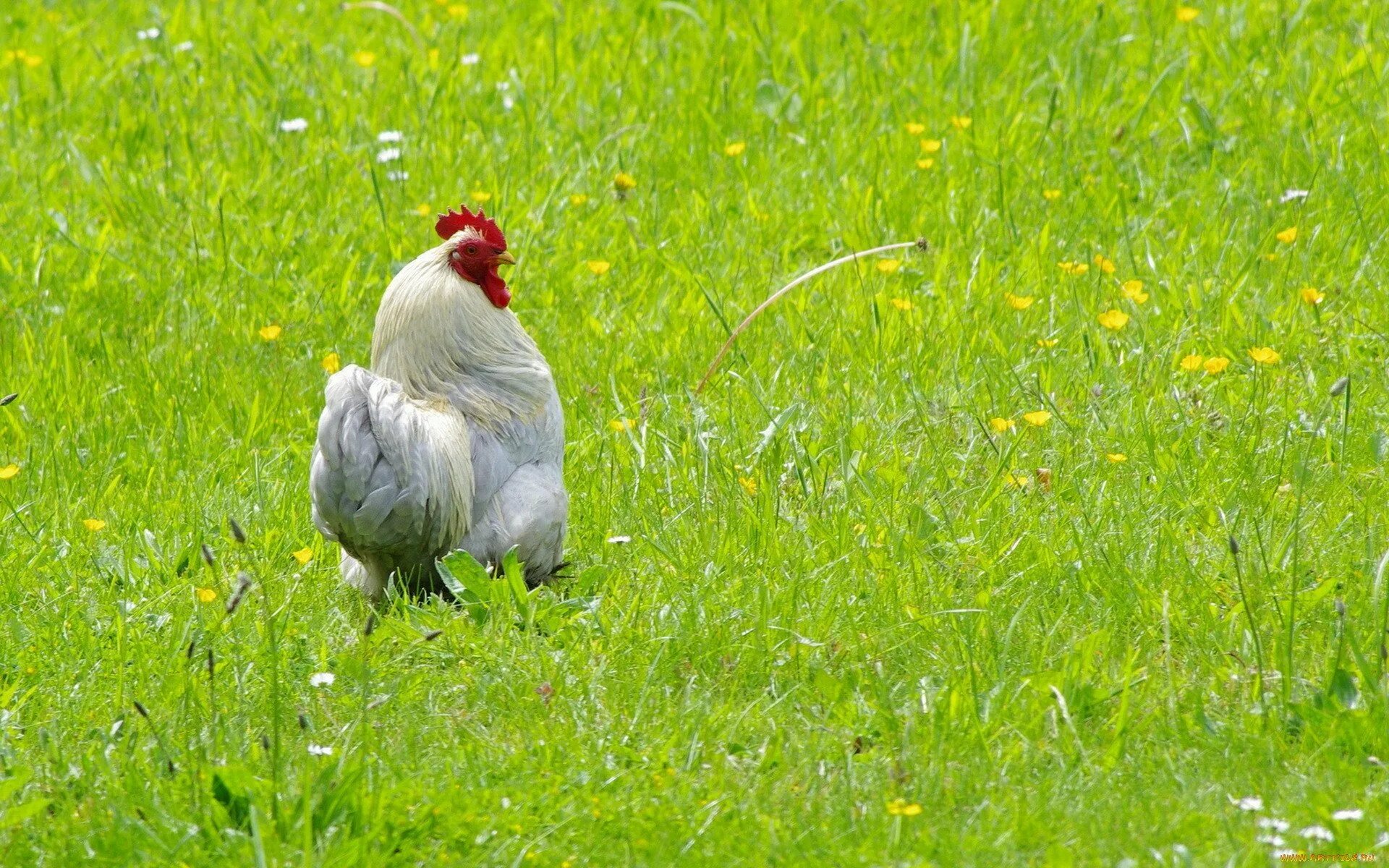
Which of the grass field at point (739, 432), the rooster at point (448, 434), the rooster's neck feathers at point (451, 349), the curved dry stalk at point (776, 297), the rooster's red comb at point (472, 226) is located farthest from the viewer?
the curved dry stalk at point (776, 297)

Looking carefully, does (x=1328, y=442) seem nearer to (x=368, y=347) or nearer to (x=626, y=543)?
(x=626, y=543)

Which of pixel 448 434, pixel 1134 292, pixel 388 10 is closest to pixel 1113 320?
pixel 1134 292

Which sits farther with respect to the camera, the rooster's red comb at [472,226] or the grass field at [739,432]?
the rooster's red comb at [472,226]

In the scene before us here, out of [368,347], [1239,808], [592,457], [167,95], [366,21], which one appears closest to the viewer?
[1239,808]

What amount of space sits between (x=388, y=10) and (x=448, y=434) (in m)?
3.04

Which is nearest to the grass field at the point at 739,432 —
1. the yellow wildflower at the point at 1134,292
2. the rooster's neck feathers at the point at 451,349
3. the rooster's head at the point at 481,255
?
the yellow wildflower at the point at 1134,292

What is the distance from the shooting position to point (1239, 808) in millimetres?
3154

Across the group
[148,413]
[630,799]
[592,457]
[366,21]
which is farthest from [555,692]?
[366,21]

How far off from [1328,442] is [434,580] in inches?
101

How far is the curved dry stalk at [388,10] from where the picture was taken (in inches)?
260

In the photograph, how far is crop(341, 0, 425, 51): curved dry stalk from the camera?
6.60 meters

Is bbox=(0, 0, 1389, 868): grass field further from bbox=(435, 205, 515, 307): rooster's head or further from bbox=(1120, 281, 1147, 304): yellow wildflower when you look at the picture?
bbox=(435, 205, 515, 307): rooster's head

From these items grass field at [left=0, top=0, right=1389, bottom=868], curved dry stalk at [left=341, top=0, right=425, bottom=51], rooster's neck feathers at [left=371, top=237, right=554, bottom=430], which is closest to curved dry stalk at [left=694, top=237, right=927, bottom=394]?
grass field at [left=0, top=0, right=1389, bottom=868]

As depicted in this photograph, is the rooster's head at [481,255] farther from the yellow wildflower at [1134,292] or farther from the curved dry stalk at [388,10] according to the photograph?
the curved dry stalk at [388,10]
